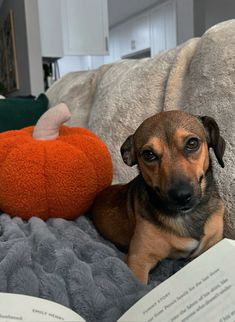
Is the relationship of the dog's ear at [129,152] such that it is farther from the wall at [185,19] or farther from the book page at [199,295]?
the wall at [185,19]

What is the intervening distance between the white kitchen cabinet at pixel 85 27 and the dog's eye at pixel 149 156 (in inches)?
122

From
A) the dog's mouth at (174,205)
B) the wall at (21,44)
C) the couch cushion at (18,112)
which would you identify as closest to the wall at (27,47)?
the wall at (21,44)

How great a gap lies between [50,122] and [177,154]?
48cm

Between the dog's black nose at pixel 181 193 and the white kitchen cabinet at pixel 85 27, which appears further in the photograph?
the white kitchen cabinet at pixel 85 27

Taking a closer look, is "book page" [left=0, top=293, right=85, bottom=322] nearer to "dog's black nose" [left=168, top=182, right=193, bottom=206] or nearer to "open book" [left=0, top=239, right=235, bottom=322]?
"open book" [left=0, top=239, right=235, bottom=322]

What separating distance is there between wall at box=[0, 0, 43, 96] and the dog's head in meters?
2.78

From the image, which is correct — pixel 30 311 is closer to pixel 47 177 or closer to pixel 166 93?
pixel 47 177

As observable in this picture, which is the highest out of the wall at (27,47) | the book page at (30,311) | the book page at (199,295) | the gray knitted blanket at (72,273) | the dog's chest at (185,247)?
the wall at (27,47)

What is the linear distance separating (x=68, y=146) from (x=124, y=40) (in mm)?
6745

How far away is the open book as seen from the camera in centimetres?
51

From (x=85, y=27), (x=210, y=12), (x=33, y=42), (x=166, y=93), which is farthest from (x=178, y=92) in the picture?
(x=210, y=12)

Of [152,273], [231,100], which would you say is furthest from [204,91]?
[152,273]

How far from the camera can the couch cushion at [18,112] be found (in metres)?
2.00

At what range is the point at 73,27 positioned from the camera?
13.0 feet
